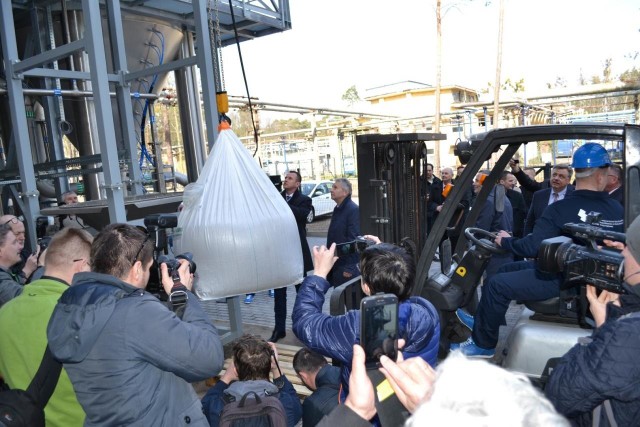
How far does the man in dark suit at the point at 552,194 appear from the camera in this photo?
494 centimetres

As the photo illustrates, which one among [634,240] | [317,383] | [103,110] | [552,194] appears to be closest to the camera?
[634,240]

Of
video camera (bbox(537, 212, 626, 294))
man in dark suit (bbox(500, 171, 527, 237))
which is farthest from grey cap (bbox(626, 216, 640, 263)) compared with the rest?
man in dark suit (bbox(500, 171, 527, 237))

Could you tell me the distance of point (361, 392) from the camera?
3.52 feet

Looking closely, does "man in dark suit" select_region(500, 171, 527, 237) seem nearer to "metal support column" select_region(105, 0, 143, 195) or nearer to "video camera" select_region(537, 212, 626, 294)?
"video camera" select_region(537, 212, 626, 294)

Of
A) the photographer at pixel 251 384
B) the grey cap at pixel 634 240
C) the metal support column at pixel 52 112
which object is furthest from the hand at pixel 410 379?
the metal support column at pixel 52 112

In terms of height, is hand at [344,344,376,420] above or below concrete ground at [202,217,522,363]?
above

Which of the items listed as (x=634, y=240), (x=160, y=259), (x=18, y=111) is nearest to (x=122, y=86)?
(x=18, y=111)

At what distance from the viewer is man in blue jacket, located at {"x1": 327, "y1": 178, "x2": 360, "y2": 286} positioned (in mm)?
4285

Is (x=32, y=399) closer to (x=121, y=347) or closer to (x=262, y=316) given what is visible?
(x=121, y=347)

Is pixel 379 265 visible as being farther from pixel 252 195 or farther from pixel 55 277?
pixel 252 195

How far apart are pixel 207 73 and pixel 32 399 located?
118 inches

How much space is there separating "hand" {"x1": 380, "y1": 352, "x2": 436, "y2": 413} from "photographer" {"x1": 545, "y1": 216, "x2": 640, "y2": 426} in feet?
2.21

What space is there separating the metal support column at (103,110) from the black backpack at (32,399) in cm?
176

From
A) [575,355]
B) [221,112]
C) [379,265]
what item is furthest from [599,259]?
[221,112]
